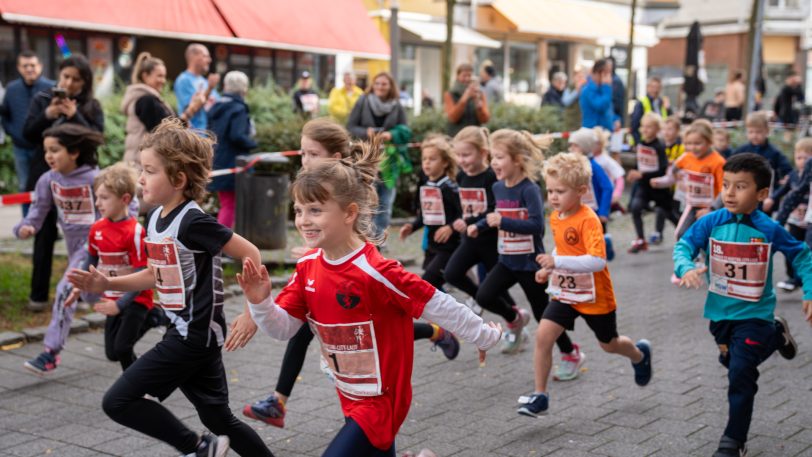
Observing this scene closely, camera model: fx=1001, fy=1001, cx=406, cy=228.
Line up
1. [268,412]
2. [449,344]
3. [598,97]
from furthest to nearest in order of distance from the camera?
[598,97] → [449,344] → [268,412]

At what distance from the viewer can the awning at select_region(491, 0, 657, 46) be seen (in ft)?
110

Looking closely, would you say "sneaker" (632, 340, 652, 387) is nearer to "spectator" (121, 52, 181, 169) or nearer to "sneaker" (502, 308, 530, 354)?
"sneaker" (502, 308, 530, 354)

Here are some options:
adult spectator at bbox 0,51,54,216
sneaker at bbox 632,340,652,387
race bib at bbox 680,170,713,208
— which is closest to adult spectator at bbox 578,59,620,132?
race bib at bbox 680,170,713,208

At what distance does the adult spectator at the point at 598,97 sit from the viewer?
13.9m

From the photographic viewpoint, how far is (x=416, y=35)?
30.3m

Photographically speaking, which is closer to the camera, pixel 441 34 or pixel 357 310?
pixel 357 310

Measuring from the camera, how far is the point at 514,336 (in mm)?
7160

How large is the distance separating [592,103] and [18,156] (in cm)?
762

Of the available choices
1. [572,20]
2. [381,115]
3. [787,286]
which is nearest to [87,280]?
[381,115]

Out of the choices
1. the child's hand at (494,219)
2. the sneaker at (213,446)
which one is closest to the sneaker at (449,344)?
the child's hand at (494,219)

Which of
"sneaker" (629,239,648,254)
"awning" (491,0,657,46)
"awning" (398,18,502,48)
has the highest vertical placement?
"awning" (491,0,657,46)

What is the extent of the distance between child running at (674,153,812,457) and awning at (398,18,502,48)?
24.6 metres

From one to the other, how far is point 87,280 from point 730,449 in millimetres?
3069

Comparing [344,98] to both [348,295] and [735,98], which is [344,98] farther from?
[735,98]
